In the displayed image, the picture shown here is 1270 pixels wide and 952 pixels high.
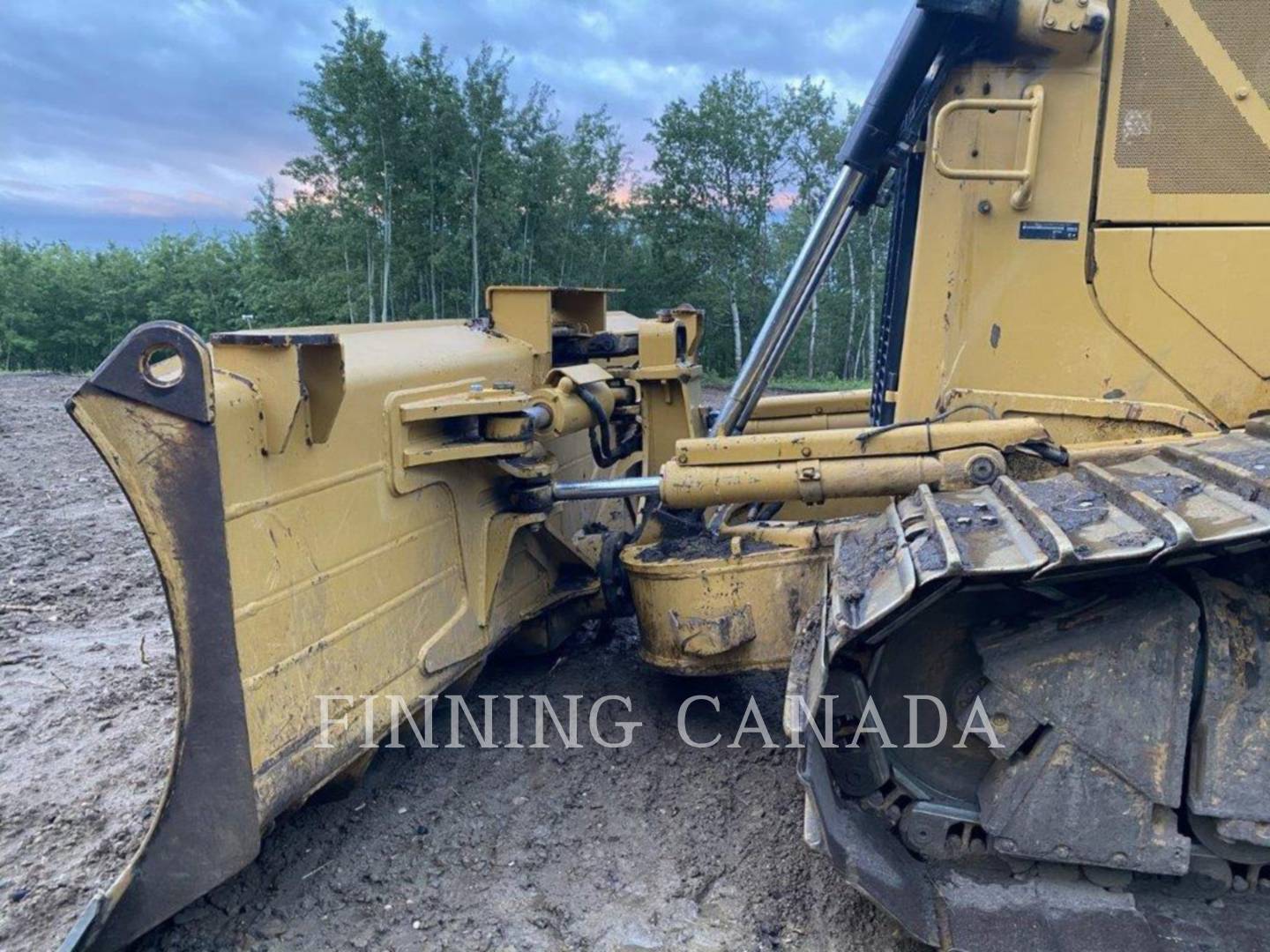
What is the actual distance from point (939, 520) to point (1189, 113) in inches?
54.3

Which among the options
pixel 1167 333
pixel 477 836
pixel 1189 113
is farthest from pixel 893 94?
pixel 477 836

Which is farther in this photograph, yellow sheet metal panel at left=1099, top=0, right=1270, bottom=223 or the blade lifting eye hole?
yellow sheet metal panel at left=1099, top=0, right=1270, bottom=223

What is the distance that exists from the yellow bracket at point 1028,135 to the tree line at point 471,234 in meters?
17.4

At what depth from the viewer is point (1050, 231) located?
253cm

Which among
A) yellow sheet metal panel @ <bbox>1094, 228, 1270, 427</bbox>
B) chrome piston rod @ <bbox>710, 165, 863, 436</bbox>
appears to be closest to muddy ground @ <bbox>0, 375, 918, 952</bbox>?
chrome piston rod @ <bbox>710, 165, 863, 436</bbox>

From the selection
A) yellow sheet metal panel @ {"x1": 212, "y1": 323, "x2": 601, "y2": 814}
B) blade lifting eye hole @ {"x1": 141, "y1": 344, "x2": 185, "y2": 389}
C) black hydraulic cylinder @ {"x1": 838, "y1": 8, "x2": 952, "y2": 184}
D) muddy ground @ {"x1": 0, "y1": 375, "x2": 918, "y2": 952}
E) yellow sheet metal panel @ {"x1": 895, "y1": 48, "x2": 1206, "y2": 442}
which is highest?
black hydraulic cylinder @ {"x1": 838, "y1": 8, "x2": 952, "y2": 184}

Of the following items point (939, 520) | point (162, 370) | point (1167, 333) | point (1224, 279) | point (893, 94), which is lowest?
point (939, 520)

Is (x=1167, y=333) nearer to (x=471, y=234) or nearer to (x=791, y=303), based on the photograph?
(x=791, y=303)

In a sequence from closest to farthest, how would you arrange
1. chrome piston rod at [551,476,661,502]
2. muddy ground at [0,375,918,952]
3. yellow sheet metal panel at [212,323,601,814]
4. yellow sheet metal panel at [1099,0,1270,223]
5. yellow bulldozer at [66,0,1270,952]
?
1. yellow bulldozer at [66,0,1270,952]
2. yellow sheet metal panel at [212,323,601,814]
3. muddy ground at [0,375,918,952]
4. yellow sheet metal panel at [1099,0,1270,223]
5. chrome piston rod at [551,476,661,502]

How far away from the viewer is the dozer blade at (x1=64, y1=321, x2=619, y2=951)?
6.13 feet

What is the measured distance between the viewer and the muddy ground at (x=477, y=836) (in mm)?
2244

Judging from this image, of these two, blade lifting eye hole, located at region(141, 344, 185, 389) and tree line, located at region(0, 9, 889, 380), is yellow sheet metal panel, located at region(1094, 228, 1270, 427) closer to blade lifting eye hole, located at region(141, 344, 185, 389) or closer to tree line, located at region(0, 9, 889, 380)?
blade lifting eye hole, located at region(141, 344, 185, 389)

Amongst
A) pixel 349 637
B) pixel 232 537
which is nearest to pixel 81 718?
pixel 349 637

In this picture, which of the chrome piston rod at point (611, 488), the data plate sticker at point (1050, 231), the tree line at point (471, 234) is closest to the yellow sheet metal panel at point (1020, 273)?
the data plate sticker at point (1050, 231)
